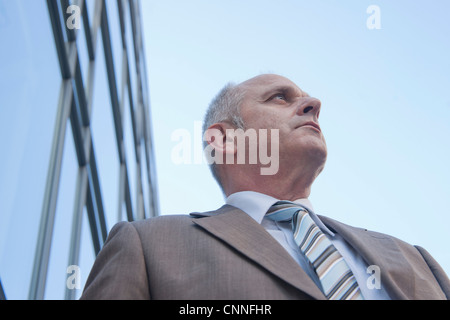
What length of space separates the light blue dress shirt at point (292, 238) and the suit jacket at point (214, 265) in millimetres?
49

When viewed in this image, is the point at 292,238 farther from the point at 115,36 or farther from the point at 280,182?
the point at 115,36

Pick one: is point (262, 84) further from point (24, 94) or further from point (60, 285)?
point (60, 285)

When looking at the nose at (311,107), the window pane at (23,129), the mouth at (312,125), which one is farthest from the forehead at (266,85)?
the window pane at (23,129)

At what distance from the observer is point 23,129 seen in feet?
12.0

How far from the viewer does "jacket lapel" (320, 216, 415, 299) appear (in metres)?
1.99

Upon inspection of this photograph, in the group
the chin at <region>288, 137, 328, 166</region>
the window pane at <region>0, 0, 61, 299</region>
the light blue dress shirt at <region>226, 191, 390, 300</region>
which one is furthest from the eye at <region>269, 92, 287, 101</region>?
the window pane at <region>0, 0, 61, 299</region>

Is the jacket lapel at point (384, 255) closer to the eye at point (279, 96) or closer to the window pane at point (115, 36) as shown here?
the eye at point (279, 96)

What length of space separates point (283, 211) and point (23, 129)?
81.9 inches

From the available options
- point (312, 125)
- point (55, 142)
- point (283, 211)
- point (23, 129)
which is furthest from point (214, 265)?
point (55, 142)

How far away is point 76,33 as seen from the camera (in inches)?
208

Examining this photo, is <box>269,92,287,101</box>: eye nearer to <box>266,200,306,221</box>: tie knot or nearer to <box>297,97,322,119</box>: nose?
<box>297,97,322,119</box>: nose

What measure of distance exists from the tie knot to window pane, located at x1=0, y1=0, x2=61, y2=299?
172 cm

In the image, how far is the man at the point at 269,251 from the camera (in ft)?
5.90
